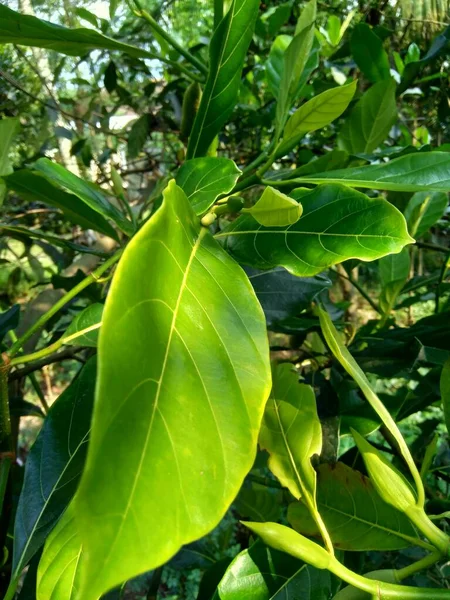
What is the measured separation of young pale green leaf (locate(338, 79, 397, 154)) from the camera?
24.2 inches

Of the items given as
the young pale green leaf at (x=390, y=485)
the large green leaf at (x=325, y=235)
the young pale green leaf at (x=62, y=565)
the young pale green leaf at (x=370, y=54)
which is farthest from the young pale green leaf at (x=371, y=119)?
the young pale green leaf at (x=62, y=565)

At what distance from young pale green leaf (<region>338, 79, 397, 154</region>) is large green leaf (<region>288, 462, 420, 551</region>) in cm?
45

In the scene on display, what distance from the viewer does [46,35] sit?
0.47 m

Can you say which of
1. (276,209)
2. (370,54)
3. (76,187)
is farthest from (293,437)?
(370,54)

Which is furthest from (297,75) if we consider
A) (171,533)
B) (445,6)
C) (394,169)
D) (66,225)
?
(445,6)

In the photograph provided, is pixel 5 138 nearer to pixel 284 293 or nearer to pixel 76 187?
pixel 76 187

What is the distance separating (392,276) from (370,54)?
1.15 feet

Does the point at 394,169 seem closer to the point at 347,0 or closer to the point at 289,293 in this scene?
the point at 289,293

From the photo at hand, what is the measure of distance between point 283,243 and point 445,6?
1.90 m

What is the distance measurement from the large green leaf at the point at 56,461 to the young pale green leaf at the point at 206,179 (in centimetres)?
17

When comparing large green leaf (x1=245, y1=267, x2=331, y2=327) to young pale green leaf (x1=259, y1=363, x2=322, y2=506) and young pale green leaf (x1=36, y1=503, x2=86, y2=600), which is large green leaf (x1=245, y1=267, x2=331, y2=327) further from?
young pale green leaf (x1=36, y1=503, x2=86, y2=600)

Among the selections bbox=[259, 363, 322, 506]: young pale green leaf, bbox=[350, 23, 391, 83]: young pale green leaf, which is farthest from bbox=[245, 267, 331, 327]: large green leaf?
bbox=[350, 23, 391, 83]: young pale green leaf

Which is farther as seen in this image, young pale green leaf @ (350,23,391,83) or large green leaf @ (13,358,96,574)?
young pale green leaf @ (350,23,391,83)

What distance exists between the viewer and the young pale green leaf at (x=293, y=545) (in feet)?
0.90
